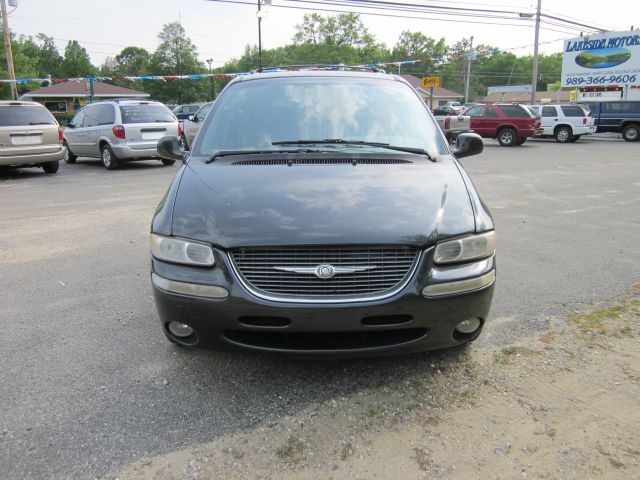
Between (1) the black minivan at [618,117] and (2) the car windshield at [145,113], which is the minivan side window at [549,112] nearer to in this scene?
(1) the black minivan at [618,117]

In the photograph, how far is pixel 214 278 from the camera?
2.55 metres

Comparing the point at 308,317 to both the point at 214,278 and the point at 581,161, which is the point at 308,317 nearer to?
the point at 214,278

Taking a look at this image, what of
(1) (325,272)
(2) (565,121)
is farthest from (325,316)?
(2) (565,121)

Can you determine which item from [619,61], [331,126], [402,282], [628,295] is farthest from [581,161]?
[619,61]

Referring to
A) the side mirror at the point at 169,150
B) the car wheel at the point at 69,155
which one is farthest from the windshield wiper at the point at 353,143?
the car wheel at the point at 69,155

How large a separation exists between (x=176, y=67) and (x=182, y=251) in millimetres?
65164

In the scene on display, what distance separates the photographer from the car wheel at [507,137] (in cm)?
2091

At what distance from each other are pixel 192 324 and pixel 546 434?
1814 mm

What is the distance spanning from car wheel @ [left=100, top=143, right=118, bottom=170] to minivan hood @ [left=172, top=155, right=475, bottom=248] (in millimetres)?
10456

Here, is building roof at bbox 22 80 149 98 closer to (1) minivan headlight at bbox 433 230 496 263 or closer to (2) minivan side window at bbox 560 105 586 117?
(2) minivan side window at bbox 560 105 586 117

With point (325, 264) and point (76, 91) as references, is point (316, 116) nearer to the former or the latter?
point (325, 264)

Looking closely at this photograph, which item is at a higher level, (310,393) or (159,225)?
(159,225)

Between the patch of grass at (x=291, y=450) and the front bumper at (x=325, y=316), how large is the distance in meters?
0.42

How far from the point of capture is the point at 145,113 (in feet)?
41.7
